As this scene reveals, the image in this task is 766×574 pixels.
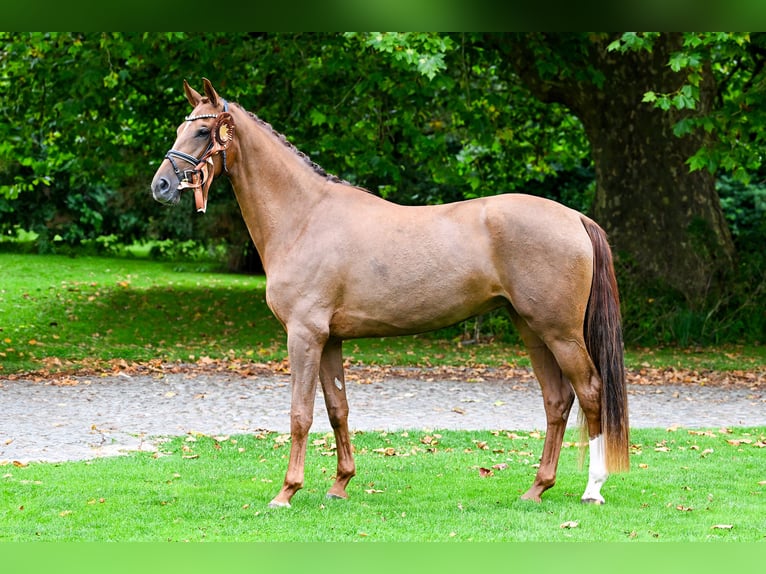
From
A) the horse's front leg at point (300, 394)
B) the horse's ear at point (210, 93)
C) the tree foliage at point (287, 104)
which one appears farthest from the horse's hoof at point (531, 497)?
the tree foliage at point (287, 104)

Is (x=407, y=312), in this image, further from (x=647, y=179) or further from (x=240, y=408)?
(x=647, y=179)

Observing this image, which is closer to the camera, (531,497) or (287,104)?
(531,497)

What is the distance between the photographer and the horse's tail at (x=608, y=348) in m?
6.02

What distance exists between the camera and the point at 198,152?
20.0 ft

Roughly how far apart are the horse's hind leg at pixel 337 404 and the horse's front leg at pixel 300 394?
264 mm

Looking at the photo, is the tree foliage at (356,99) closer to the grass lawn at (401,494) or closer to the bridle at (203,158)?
the grass lawn at (401,494)

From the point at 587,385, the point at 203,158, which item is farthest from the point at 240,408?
the point at 587,385

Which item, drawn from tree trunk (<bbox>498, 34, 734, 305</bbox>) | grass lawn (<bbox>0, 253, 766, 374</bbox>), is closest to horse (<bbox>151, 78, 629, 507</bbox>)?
grass lawn (<bbox>0, 253, 766, 374</bbox>)

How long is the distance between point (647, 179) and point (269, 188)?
425 inches

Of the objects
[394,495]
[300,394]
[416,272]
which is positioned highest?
[416,272]

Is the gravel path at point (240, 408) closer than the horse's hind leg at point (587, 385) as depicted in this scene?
No

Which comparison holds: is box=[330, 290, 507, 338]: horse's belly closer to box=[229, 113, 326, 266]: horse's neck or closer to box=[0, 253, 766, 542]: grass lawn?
box=[229, 113, 326, 266]: horse's neck

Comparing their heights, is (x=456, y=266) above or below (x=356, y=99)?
below

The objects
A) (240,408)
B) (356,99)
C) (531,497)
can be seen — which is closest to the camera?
(531,497)
